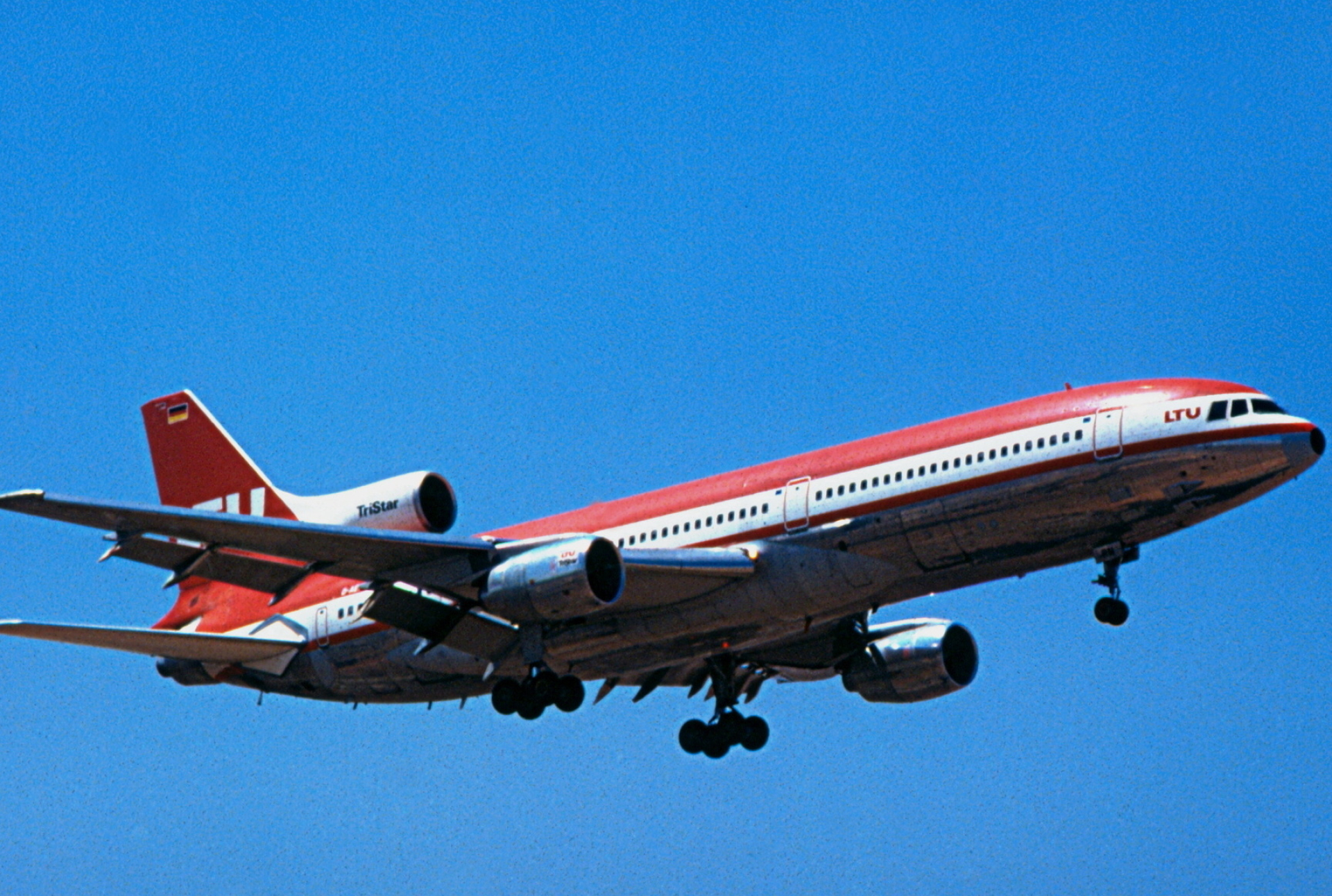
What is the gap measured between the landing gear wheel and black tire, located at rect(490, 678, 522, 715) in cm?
1155

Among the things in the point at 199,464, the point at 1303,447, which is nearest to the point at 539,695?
the point at 199,464

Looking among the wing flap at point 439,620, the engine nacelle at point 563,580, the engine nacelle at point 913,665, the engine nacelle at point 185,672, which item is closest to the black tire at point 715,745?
the engine nacelle at point 913,665

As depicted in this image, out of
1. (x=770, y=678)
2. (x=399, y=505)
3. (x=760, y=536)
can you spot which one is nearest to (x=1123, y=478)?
(x=760, y=536)

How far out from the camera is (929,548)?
3312 centimetres

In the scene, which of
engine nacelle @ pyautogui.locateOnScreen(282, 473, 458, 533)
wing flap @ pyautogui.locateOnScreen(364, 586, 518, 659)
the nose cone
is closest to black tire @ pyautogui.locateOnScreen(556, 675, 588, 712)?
wing flap @ pyautogui.locateOnScreen(364, 586, 518, 659)

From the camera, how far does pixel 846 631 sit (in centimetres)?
3991

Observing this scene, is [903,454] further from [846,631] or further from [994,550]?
[846,631]

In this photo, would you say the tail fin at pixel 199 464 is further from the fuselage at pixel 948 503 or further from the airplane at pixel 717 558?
the fuselage at pixel 948 503

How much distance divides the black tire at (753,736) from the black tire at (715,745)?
40 cm

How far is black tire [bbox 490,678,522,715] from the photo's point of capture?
119 ft

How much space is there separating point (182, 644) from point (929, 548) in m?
16.5

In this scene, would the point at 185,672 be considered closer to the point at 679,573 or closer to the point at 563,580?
the point at 563,580

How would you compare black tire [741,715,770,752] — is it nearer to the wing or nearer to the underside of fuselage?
the underside of fuselage

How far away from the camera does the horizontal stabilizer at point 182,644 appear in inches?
1462
